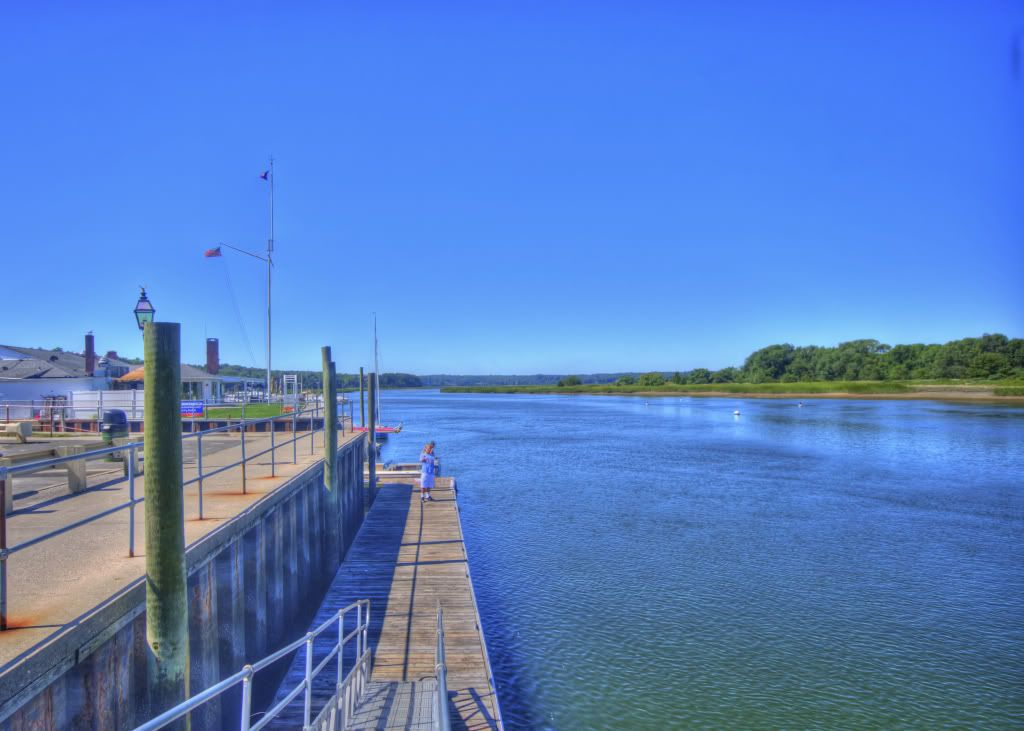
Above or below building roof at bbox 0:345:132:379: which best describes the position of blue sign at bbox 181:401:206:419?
below

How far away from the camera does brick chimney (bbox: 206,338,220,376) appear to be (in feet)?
209

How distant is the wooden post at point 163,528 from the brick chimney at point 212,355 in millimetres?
63030

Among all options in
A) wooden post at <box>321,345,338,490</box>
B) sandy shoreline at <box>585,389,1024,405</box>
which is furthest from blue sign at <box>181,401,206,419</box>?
sandy shoreline at <box>585,389,1024,405</box>

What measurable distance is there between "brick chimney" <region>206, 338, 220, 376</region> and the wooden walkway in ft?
165

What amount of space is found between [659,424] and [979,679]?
6682cm

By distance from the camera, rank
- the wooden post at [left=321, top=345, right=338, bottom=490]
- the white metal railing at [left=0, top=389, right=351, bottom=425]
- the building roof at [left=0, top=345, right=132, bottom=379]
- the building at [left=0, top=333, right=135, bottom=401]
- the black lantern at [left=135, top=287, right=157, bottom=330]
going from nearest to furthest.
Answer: the black lantern at [left=135, top=287, right=157, bottom=330] → the wooden post at [left=321, top=345, right=338, bottom=490] → the white metal railing at [left=0, top=389, right=351, bottom=425] → the building at [left=0, top=333, right=135, bottom=401] → the building roof at [left=0, top=345, right=132, bottom=379]

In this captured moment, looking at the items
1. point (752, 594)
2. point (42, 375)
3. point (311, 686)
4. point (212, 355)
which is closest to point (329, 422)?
point (311, 686)

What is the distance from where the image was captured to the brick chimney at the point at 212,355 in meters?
63.6

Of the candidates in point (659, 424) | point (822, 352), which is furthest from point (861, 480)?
point (822, 352)

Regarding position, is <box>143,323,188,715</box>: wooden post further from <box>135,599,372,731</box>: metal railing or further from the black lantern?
the black lantern

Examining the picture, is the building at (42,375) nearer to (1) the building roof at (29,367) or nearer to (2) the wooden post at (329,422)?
(1) the building roof at (29,367)

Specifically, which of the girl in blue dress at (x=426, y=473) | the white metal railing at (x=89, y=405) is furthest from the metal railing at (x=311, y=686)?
the white metal railing at (x=89, y=405)

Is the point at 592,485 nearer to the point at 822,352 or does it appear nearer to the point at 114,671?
the point at 114,671

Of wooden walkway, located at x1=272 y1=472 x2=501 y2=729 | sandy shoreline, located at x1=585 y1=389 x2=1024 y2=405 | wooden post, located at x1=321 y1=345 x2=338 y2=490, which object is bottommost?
wooden walkway, located at x1=272 y1=472 x2=501 y2=729
